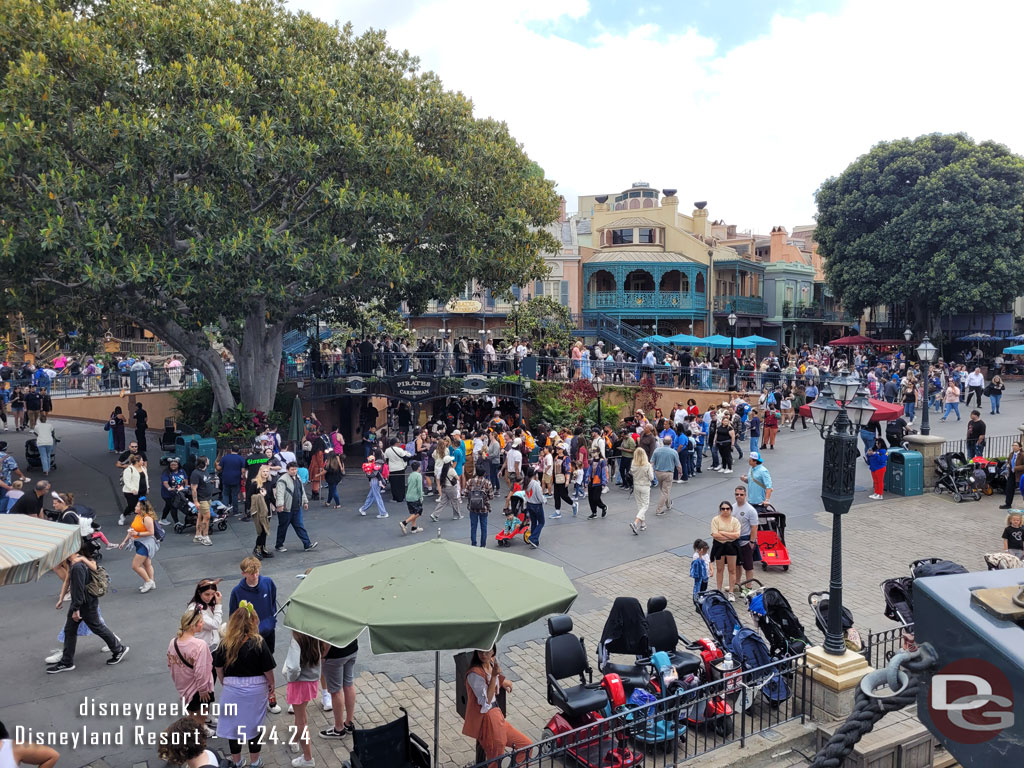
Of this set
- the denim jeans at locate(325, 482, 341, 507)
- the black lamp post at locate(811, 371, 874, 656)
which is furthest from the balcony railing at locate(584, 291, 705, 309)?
the black lamp post at locate(811, 371, 874, 656)

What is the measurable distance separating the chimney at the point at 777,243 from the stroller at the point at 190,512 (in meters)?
49.1

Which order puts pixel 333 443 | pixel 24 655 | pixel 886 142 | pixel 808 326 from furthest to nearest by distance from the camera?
pixel 808 326
pixel 886 142
pixel 333 443
pixel 24 655

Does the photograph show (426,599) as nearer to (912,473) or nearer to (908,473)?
(908,473)

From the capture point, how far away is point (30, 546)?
7.03 m

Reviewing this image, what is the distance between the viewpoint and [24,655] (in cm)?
911

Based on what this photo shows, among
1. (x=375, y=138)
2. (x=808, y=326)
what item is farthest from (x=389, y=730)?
(x=808, y=326)

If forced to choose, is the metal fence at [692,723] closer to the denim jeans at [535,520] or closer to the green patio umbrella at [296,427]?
the denim jeans at [535,520]

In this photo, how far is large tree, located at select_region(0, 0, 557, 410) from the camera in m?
16.7

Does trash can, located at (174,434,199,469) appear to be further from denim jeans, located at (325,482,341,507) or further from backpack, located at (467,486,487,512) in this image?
backpack, located at (467,486,487,512)

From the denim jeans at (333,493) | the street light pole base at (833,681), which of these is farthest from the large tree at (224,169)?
the street light pole base at (833,681)

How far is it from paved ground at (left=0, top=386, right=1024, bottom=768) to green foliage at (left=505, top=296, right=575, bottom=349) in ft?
48.3

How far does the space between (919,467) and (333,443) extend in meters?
14.5

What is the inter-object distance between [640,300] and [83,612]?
39305mm

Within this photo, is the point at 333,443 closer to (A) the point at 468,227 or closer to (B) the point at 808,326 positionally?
(A) the point at 468,227
